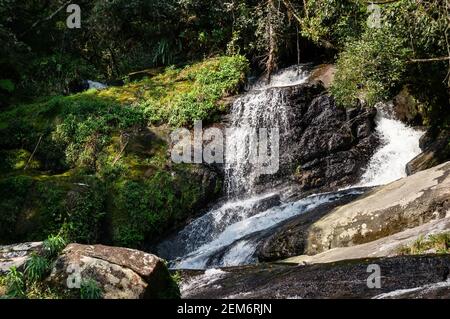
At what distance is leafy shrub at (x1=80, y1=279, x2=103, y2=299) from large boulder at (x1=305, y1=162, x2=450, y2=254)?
5.80m

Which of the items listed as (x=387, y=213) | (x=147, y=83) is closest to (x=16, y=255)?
(x=387, y=213)

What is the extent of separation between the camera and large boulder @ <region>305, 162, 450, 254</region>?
1052 cm

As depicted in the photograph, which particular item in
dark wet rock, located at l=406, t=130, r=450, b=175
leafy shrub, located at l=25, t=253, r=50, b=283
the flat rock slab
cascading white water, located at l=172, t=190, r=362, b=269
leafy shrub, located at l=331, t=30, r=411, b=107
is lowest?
cascading white water, located at l=172, t=190, r=362, b=269

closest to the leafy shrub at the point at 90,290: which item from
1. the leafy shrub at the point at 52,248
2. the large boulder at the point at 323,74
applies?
the leafy shrub at the point at 52,248

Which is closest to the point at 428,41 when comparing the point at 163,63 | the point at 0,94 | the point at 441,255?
the point at 441,255

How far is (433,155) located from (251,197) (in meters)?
5.29

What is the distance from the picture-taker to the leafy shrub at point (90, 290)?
255 inches

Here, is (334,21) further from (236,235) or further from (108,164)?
(108,164)

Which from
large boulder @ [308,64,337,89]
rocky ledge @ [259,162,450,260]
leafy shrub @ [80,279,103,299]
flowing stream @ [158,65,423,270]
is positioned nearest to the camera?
leafy shrub @ [80,279,103,299]

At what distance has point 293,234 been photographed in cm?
1204

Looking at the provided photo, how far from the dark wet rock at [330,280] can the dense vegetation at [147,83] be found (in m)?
6.64

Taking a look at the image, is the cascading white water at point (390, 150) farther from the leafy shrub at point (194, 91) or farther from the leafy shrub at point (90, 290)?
the leafy shrub at point (90, 290)

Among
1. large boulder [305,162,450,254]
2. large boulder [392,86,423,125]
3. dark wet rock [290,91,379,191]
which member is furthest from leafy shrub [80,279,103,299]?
large boulder [392,86,423,125]

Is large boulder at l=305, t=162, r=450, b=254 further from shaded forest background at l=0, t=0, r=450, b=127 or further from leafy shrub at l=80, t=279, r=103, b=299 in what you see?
leafy shrub at l=80, t=279, r=103, b=299
